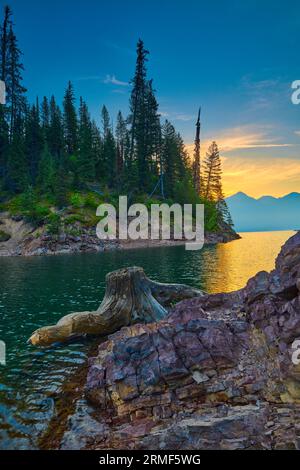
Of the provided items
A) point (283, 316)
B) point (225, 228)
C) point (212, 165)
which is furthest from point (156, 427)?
point (212, 165)

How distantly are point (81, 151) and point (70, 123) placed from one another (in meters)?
14.7

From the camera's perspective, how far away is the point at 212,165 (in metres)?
100

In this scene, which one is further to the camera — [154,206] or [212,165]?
[212,165]

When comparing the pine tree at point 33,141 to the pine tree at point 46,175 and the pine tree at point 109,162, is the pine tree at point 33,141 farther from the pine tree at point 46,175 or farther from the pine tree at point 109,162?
the pine tree at point 109,162

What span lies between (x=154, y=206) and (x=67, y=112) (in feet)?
127

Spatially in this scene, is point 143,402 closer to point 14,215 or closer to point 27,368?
point 27,368

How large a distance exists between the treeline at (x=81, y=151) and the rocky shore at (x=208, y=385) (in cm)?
6024

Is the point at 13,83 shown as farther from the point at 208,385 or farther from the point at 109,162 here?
the point at 208,385

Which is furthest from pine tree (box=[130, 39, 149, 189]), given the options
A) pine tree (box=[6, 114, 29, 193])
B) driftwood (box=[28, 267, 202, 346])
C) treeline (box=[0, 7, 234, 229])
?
driftwood (box=[28, 267, 202, 346])

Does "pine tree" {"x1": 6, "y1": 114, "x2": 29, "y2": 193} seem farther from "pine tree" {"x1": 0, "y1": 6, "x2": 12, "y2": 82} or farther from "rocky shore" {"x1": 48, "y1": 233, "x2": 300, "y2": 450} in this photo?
"rocky shore" {"x1": 48, "y1": 233, "x2": 300, "y2": 450}

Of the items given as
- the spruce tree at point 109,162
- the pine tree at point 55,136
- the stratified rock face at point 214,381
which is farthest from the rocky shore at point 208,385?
the pine tree at point 55,136

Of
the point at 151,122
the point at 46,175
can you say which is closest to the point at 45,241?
the point at 46,175

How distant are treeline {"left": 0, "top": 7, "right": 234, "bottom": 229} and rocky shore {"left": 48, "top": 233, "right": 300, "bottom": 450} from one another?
60.2 m

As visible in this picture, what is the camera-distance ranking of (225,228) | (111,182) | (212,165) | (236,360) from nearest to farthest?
1. (236,360)
2. (111,182)
3. (225,228)
4. (212,165)
